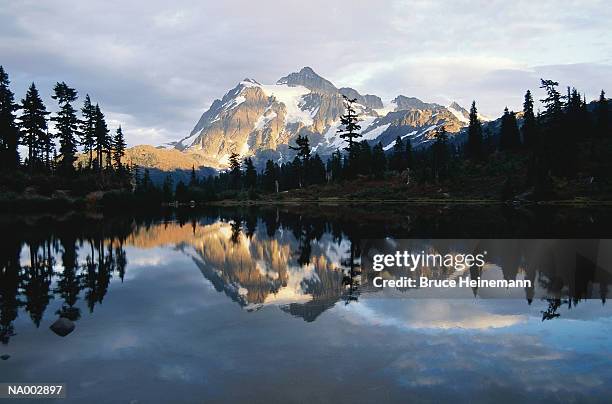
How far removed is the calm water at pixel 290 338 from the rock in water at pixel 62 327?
236 millimetres

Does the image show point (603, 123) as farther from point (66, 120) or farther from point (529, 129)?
point (66, 120)

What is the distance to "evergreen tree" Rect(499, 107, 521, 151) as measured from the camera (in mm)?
126250

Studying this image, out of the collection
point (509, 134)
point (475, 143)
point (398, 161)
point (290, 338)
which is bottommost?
point (290, 338)

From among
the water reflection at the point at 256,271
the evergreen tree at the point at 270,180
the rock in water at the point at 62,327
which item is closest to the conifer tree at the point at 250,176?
the evergreen tree at the point at 270,180

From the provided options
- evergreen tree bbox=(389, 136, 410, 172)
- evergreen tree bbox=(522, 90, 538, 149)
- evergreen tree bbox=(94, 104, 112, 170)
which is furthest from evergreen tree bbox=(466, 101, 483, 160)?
evergreen tree bbox=(94, 104, 112, 170)

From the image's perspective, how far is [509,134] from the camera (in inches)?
5015

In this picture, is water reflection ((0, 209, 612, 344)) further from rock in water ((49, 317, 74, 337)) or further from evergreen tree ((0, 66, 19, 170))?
evergreen tree ((0, 66, 19, 170))

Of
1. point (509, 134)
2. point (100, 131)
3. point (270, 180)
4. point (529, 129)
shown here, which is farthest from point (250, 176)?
point (529, 129)

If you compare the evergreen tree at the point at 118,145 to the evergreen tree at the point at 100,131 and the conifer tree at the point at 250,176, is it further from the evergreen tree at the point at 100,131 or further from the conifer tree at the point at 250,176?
the conifer tree at the point at 250,176

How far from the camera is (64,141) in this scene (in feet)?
299

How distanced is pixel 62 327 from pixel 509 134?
13074 cm

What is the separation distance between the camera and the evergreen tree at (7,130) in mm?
78750

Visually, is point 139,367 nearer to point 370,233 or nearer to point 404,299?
point 404,299

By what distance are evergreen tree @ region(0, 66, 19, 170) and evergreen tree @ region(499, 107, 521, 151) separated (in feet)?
373
